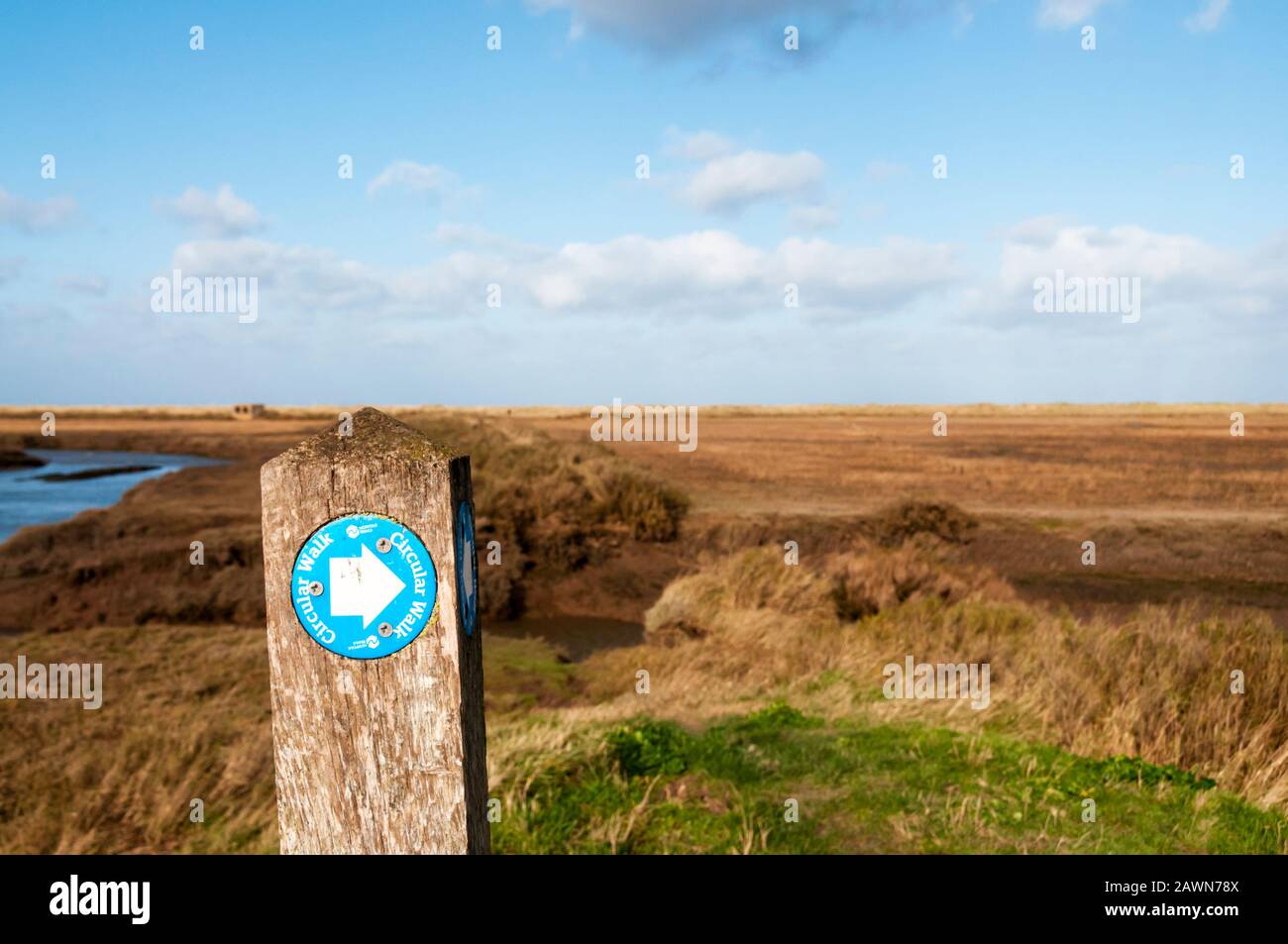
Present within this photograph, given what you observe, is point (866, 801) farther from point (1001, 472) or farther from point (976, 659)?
point (1001, 472)

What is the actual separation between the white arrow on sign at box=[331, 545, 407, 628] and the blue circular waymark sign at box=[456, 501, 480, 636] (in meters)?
0.13

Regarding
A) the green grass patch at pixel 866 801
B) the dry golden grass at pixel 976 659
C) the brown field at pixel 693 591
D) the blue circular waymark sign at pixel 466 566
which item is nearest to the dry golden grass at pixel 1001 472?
the brown field at pixel 693 591

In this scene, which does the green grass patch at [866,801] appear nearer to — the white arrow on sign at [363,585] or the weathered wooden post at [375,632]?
the weathered wooden post at [375,632]

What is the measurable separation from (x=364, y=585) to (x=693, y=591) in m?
12.6

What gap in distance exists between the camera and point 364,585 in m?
2.01

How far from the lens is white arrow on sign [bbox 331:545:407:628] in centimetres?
199

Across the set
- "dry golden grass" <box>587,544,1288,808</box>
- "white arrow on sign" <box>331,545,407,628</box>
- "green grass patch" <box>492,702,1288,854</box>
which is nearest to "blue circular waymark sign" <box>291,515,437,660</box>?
"white arrow on sign" <box>331,545,407,628</box>

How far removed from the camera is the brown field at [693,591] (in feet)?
21.9

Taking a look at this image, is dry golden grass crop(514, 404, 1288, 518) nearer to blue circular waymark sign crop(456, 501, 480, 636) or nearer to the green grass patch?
the green grass patch

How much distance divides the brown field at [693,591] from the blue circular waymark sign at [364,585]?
12.8ft

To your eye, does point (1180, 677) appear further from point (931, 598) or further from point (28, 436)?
point (28, 436)

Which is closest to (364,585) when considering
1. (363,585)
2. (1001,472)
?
(363,585)
